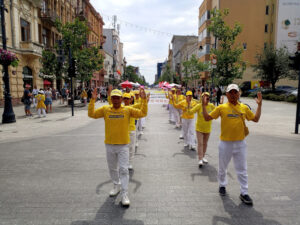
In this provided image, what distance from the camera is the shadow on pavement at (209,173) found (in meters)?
5.05

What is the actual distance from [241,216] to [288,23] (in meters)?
48.1

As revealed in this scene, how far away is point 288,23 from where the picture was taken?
140 ft

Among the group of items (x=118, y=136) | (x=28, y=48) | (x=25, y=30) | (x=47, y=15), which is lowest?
(x=118, y=136)

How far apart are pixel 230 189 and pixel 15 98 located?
2170 cm

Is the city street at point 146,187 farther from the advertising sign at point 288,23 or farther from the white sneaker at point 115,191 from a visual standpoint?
the advertising sign at point 288,23

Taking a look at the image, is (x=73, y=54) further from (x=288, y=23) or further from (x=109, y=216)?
(x=288, y=23)

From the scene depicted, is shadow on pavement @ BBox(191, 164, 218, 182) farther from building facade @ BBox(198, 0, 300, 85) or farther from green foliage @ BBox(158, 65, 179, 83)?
green foliage @ BBox(158, 65, 179, 83)

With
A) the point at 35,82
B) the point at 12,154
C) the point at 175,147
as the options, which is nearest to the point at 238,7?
the point at 35,82

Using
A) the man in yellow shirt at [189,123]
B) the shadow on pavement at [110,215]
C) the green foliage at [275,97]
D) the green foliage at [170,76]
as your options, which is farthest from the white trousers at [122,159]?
the green foliage at [170,76]

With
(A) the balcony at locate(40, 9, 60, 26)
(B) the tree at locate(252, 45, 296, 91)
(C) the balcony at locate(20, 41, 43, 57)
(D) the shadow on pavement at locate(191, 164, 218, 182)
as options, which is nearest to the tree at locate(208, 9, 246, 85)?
(B) the tree at locate(252, 45, 296, 91)

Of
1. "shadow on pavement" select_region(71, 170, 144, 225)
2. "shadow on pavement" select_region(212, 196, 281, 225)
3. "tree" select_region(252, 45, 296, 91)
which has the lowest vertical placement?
"shadow on pavement" select_region(71, 170, 144, 225)

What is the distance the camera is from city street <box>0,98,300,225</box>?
3539mm

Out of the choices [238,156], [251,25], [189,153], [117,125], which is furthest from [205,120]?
[251,25]

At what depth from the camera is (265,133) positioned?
10016 mm
